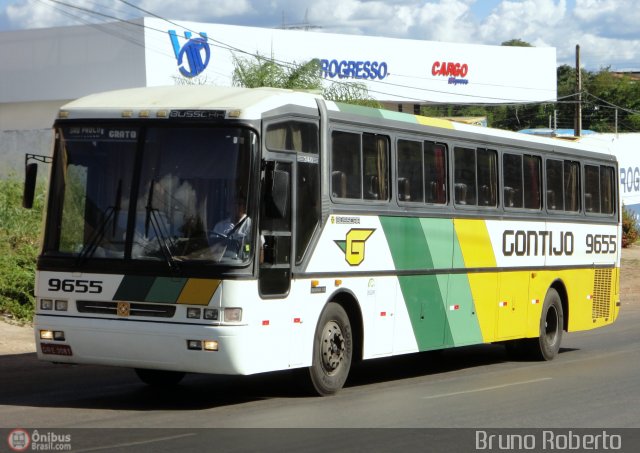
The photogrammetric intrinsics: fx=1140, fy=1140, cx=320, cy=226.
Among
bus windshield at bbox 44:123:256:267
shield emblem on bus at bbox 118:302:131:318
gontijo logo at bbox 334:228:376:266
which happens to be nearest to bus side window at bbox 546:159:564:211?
gontijo logo at bbox 334:228:376:266

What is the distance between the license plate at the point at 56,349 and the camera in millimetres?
11180

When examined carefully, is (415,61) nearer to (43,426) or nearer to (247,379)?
(247,379)

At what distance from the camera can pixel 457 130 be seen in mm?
15219

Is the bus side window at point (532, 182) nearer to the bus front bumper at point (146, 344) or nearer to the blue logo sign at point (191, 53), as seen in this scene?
the bus front bumper at point (146, 344)

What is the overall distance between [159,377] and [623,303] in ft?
63.4

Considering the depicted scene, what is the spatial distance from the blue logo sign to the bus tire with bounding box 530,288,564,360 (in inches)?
791

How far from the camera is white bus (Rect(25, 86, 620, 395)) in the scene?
35.8 ft

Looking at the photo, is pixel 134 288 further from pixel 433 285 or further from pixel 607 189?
pixel 607 189

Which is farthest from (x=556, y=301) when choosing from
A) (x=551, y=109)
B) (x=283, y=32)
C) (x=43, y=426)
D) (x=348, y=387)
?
(x=551, y=109)

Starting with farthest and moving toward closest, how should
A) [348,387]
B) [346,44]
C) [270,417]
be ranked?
[346,44]
[348,387]
[270,417]

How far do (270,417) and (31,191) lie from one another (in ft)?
11.3

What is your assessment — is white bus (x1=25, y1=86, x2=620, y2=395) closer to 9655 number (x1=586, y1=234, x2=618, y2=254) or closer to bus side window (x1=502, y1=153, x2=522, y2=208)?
bus side window (x1=502, y1=153, x2=522, y2=208)
